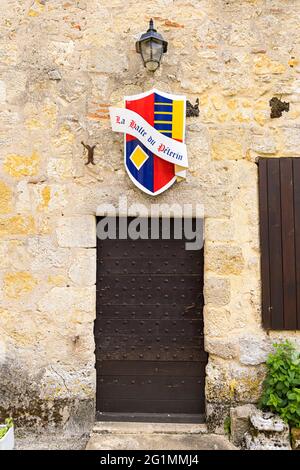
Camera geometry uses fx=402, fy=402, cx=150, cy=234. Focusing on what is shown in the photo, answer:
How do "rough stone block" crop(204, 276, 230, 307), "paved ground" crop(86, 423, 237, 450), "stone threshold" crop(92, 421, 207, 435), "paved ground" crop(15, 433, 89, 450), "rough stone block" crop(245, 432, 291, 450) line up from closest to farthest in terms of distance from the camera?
1. "rough stone block" crop(245, 432, 291, 450)
2. "paved ground" crop(86, 423, 237, 450)
3. "paved ground" crop(15, 433, 89, 450)
4. "stone threshold" crop(92, 421, 207, 435)
5. "rough stone block" crop(204, 276, 230, 307)

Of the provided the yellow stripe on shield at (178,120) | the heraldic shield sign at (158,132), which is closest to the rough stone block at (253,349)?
the heraldic shield sign at (158,132)

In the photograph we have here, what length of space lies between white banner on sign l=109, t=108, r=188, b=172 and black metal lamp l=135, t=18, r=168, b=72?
445 millimetres

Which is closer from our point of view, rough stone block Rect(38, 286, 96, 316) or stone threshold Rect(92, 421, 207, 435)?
stone threshold Rect(92, 421, 207, 435)

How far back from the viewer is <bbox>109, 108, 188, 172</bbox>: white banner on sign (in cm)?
332

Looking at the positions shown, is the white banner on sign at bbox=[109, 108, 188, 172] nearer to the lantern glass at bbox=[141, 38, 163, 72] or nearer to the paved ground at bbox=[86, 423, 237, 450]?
the lantern glass at bbox=[141, 38, 163, 72]

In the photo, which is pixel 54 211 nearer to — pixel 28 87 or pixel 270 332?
pixel 28 87

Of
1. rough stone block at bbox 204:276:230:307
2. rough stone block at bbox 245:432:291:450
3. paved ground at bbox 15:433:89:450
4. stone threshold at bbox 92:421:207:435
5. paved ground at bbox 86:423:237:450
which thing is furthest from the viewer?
rough stone block at bbox 204:276:230:307

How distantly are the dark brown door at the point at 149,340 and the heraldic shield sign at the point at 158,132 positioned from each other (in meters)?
0.73

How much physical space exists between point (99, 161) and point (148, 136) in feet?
1.56

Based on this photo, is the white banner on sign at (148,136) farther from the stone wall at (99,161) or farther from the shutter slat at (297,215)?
the shutter slat at (297,215)

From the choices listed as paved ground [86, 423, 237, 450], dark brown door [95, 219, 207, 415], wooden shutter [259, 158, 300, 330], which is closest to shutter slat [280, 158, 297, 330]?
wooden shutter [259, 158, 300, 330]

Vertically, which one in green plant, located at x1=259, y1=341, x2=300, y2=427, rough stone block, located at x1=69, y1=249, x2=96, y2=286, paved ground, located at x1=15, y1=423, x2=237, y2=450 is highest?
rough stone block, located at x1=69, y1=249, x2=96, y2=286

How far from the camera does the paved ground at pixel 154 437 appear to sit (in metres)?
3.02

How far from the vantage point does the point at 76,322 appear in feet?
11.0
